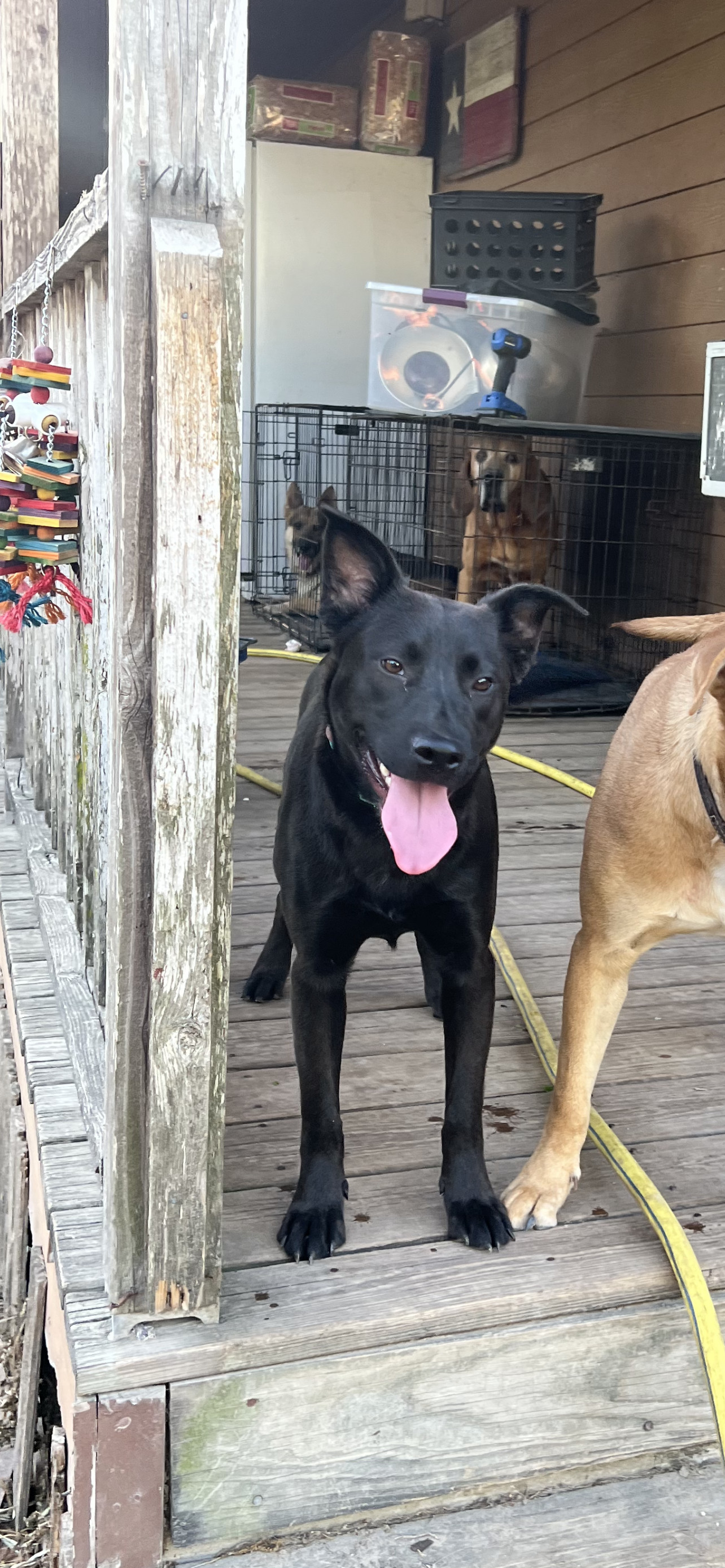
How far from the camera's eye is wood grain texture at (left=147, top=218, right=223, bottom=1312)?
137cm

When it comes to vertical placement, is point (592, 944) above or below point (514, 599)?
below

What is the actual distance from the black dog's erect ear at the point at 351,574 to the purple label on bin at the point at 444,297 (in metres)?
3.69

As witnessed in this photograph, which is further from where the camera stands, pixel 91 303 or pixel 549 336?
pixel 549 336

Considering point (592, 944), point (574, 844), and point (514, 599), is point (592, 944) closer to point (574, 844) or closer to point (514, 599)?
point (514, 599)

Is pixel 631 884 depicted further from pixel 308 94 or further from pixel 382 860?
pixel 308 94

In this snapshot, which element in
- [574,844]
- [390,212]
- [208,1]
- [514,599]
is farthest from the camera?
[390,212]

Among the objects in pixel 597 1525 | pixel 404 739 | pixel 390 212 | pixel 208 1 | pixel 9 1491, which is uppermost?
pixel 390 212

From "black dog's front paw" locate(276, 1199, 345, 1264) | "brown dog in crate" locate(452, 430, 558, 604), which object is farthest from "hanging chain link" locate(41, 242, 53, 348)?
"brown dog in crate" locate(452, 430, 558, 604)

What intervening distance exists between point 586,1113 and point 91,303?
148 cm

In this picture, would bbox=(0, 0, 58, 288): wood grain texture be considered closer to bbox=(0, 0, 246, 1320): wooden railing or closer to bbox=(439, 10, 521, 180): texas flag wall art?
bbox=(0, 0, 246, 1320): wooden railing

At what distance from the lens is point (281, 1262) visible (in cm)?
183

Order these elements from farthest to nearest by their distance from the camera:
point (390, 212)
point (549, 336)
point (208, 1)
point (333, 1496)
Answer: point (390, 212) → point (549, 336) → point (333, 1496) → point (208, 1)

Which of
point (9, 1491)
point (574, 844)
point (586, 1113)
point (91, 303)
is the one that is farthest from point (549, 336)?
point (9, 1491)

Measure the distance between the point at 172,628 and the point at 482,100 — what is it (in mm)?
6460
